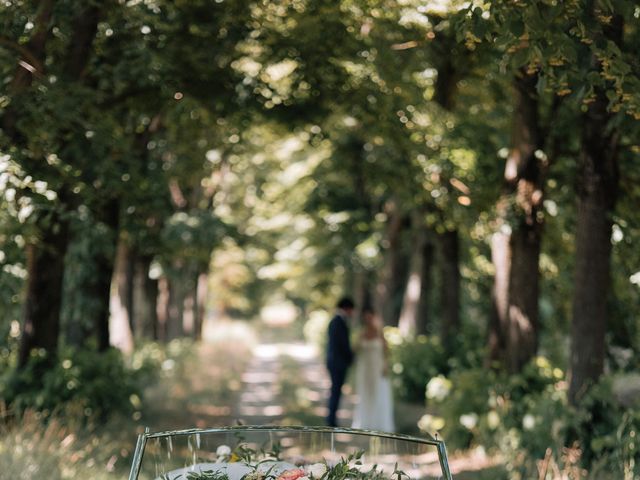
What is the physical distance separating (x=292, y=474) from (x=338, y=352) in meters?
10.4

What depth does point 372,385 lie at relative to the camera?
1584 cm

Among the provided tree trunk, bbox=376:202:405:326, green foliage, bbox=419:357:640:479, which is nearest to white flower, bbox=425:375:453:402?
green foliage, bbox=419:357:640:479

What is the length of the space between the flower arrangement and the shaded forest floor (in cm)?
573

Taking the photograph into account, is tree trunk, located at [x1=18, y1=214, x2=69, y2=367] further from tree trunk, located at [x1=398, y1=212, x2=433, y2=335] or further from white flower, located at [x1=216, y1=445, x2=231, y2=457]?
tree trunk, located at [x1=398, y1=212, x2=433, y2=335]

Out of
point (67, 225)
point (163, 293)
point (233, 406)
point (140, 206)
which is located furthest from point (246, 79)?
point (163, 293)

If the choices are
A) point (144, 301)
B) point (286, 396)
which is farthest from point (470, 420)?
point (144, 301)

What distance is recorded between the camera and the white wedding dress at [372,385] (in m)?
15.8

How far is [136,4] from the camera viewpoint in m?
10.1

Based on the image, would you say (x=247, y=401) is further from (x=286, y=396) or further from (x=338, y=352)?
(x=338, y=352)

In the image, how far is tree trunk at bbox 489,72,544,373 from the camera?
12.9 m

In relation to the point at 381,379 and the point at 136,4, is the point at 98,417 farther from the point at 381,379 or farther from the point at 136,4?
the point at 136,4

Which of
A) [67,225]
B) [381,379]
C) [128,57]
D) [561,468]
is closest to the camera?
[561,468]

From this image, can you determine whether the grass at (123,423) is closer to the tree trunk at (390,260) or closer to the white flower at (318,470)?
the white flower at (318,470)

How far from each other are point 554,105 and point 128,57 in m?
5.64
